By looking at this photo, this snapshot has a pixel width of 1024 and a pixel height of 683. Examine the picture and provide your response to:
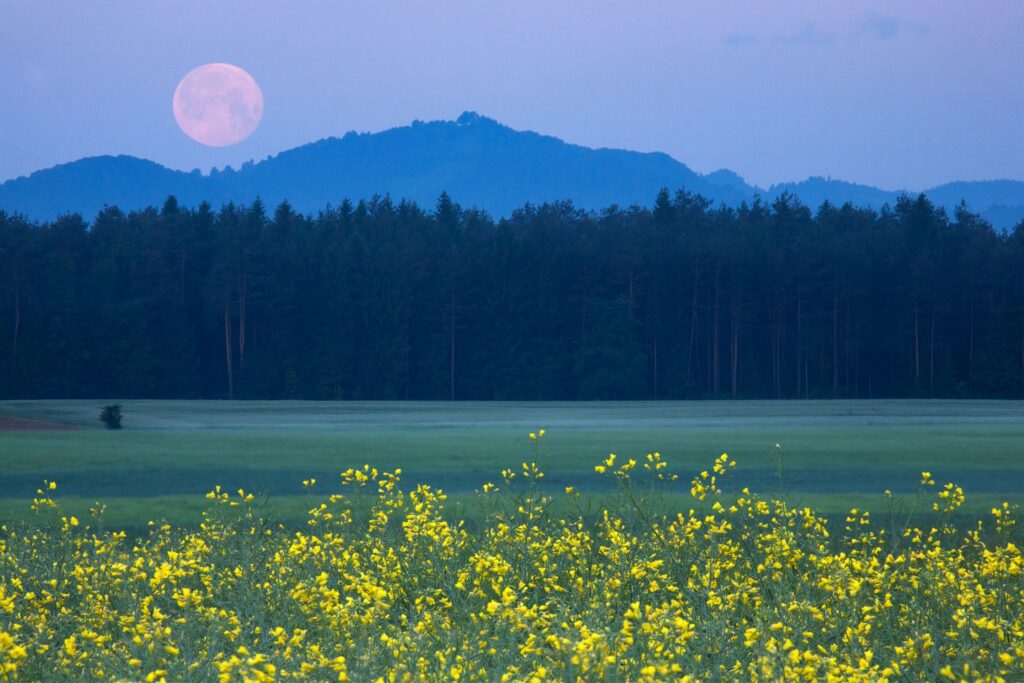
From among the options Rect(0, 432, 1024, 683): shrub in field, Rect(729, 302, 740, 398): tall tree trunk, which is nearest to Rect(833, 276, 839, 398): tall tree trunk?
Rect(729, 302, 740, 398): tall tree trunk

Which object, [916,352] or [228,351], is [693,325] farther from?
[228,351]

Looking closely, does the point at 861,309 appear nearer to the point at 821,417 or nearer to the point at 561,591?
the point at 821,417

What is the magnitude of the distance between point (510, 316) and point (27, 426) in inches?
1767

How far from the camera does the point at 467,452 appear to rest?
993 inches

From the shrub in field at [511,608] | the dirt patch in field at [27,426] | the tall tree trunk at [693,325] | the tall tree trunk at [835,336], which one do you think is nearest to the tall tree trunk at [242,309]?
the tall tree trunk at [693,325]

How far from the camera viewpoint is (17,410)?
45.2 metres

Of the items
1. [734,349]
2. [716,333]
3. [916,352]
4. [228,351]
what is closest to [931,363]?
[916,352]

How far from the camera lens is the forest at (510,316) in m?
72.8

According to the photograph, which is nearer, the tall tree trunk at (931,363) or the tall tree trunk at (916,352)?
the tall tree trunk at (931,363)

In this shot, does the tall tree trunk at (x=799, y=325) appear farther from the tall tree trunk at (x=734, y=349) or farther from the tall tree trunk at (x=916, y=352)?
the tall tree trunk at (x=916, y=352)

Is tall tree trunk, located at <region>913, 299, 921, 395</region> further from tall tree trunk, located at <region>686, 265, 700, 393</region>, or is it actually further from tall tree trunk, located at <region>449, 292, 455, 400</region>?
tall tree trunk, located at <region>449, 292, 455, 400</region>

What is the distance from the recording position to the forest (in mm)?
72812

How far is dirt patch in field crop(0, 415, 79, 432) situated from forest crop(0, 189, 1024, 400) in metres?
35.7

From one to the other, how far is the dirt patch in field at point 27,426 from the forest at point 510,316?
1406 inches
